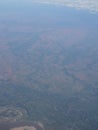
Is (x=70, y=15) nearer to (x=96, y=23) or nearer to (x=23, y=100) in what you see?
(x=96, y=23)

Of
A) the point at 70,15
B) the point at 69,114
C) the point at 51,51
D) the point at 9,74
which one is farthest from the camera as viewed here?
the point at 70,15

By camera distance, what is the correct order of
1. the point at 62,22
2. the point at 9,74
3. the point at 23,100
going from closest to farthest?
the point at 23,100 < the point at 9,74 < the point at 62,22

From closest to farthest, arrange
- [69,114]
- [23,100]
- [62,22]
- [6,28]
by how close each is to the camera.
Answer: [69,114], [23,100], [6,28], [62,22]

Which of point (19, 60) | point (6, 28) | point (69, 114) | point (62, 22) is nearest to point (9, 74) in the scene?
point (19, 60)

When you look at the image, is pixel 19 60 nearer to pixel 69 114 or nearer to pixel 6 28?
pixel 69 114

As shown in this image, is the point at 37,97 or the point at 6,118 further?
the point at 37,97

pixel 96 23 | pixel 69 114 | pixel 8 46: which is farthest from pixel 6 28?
pixel 69 114
